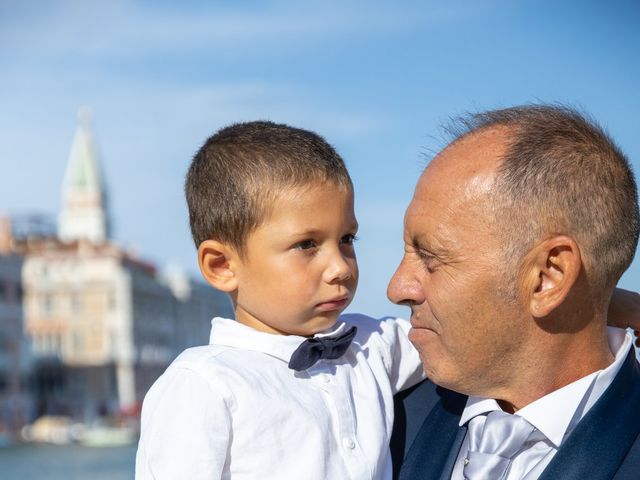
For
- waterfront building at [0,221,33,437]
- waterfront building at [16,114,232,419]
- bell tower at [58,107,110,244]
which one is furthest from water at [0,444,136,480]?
bell tower at [58,107,110,244]

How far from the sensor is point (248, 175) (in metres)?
1.37

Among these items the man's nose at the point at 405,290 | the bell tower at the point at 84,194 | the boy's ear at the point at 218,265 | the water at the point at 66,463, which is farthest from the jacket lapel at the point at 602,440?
the bell tower at the point at 84,194

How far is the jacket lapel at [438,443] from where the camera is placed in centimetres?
127

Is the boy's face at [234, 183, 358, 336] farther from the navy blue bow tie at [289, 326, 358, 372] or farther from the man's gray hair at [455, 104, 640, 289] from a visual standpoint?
the man's gray hair at [455, 104, 640, 289]

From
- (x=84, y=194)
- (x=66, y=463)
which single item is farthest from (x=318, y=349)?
(x=84, y=194)

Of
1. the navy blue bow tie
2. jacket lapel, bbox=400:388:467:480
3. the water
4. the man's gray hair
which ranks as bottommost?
the water

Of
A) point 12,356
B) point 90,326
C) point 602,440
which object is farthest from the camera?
point 90,326

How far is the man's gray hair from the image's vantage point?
1168 mm

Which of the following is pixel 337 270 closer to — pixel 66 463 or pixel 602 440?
pixel 602 440

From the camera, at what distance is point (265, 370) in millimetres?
1321

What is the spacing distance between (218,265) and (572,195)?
426mm

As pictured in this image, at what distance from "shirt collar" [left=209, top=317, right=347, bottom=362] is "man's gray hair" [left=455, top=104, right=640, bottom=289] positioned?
0.30m

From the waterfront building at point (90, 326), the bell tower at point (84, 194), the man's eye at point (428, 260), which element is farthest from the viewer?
the bell tower at point (84, 194)

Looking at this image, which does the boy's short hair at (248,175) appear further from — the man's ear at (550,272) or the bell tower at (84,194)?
the bell tower at (84,194)
